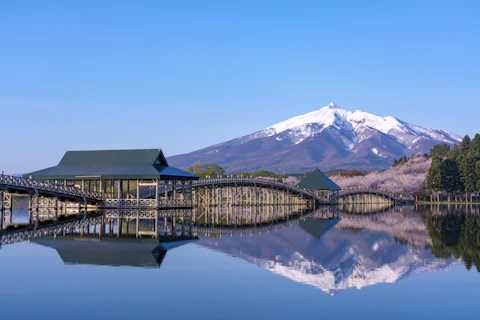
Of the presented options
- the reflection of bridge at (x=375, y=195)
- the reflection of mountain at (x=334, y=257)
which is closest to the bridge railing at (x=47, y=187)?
the reflection of mountain at (x=334, y=257)

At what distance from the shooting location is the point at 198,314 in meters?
16.2

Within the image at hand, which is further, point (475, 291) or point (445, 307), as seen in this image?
point (475, 291)

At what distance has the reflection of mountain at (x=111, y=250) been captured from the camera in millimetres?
24688

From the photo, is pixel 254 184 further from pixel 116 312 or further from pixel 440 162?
pixel 116 312

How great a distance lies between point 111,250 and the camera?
2762 centimetres

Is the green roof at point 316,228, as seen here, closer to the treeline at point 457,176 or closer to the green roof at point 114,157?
the green roof at point 114,157

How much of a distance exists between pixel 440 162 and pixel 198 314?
323ft

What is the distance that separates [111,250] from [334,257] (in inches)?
381

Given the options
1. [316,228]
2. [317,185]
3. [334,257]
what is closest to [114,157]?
[316,228]

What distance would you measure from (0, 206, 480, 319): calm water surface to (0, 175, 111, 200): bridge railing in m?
18.1

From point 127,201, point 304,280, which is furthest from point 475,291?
point 127,201

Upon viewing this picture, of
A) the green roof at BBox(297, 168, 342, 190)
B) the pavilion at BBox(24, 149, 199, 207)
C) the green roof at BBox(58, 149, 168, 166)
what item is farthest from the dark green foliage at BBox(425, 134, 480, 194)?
the green roof at BBox(58, 149, 168, 166)

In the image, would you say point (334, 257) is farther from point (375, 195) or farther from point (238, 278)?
point (375, 195)

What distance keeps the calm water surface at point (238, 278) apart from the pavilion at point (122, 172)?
22.3 m
